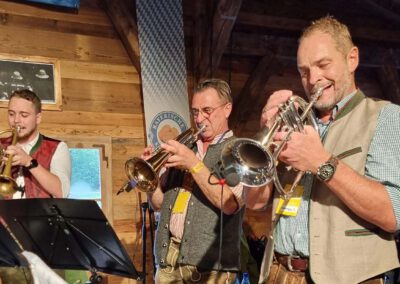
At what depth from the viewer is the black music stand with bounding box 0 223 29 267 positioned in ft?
7.84

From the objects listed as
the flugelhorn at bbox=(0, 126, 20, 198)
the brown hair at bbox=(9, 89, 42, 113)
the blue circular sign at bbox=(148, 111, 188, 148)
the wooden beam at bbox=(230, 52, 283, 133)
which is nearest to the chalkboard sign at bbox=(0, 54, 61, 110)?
the blue circular sign at bbox=(148, 111, 188, 148)

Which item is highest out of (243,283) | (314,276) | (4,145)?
(4,145)

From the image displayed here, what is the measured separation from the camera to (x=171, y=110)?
4.71m

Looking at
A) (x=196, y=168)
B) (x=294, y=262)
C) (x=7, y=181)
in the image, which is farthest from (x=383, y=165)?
(x=7, y=181)

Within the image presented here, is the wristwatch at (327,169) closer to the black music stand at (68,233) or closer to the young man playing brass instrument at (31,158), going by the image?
the black music stand at (68,233)

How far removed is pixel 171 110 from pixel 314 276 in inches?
128

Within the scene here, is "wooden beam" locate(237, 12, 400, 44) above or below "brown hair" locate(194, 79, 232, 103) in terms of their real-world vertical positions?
above

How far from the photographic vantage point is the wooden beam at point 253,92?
5449mm

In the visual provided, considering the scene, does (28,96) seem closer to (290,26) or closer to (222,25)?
(222,25)

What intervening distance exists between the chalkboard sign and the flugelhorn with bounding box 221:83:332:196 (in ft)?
10.0

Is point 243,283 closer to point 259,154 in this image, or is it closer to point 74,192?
point 74,192

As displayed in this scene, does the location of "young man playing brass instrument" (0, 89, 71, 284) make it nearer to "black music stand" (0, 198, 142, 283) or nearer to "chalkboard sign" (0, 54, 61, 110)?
"black music stand" (0, 198, 142, 283)

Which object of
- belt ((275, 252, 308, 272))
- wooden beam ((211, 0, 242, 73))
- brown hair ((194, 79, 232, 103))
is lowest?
belt ((275, 252, 308, 272))

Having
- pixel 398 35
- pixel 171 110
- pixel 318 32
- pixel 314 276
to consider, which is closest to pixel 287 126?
pixel 318 32
